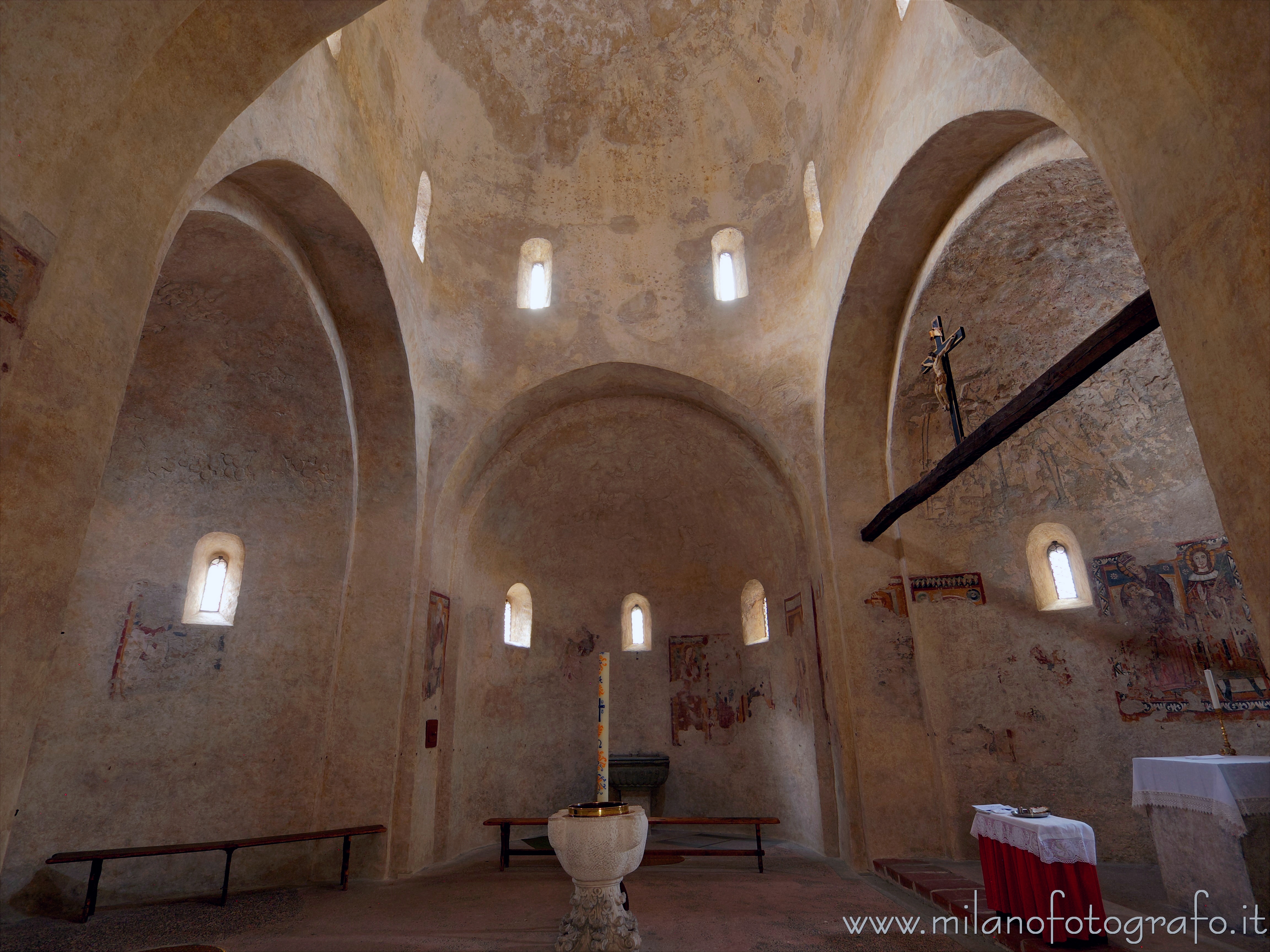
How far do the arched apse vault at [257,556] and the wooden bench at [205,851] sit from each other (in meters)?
0.29

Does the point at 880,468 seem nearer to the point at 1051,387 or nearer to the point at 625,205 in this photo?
the point at 1051,387

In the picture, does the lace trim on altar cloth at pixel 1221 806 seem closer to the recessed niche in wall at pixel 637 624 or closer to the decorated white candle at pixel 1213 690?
the decorated white candle at pixel 1213 690

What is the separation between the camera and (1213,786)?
5312mm

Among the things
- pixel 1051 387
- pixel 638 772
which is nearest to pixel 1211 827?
pixel 1051 387

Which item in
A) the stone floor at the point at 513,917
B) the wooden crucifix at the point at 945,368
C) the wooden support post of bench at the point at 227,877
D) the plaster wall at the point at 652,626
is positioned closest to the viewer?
the stone floor at the point at 513,917

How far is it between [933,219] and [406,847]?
939 centimetres

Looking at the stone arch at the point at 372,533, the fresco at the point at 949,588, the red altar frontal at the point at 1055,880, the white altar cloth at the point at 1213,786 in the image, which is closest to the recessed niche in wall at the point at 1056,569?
the fresco at the point at 949,588

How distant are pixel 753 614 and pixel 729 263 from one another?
19.7ft

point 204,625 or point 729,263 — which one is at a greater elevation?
point 729,263

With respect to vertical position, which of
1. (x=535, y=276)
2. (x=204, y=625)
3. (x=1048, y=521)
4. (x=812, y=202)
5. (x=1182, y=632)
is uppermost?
(x=812, y=202)

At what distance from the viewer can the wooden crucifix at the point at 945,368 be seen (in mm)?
6312

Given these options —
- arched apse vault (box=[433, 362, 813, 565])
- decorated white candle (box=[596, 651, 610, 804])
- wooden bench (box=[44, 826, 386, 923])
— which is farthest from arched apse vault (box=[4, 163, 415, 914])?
decorated white candle (box=[596, 651, 610, 804])

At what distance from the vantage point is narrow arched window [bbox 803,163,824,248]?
32.7 feet

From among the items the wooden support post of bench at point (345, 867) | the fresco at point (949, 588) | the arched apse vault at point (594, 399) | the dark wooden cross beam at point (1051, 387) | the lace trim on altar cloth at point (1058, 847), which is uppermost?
the arched apse vault at point (594, 399)
